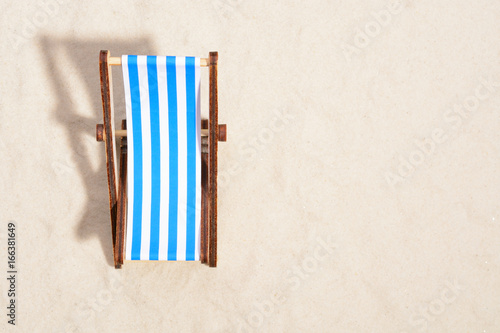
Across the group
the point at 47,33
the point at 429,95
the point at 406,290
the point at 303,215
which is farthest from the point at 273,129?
the point at 47,33

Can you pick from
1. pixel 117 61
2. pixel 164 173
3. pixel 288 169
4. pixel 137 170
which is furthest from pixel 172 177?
pixel 288 169

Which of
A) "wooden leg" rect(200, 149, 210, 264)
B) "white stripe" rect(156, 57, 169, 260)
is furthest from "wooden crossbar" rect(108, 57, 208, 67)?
"wooden leg" rect(200, 149, 210, 264)

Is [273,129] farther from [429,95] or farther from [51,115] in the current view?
[51,115]

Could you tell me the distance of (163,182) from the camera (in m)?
2.59

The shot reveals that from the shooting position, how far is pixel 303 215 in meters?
2.98

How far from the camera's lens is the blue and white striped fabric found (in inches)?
98.3

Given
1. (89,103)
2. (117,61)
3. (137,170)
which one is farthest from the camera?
(89,103)

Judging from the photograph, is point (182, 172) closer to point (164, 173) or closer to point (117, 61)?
point (164, 173)

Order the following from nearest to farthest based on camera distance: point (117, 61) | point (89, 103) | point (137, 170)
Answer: point (117, 61)
point (137, 170)
point (89, 103)

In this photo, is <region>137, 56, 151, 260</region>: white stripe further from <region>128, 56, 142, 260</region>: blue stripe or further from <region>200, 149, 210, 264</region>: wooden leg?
<region>200, 149, 210, 264</region>: wooden leg

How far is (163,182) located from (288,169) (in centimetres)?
83

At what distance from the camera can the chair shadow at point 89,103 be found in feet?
9.59

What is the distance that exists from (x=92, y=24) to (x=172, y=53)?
54cm

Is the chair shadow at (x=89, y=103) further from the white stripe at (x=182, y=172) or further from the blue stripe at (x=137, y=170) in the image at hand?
the white stripe at (x=182, y=172)
